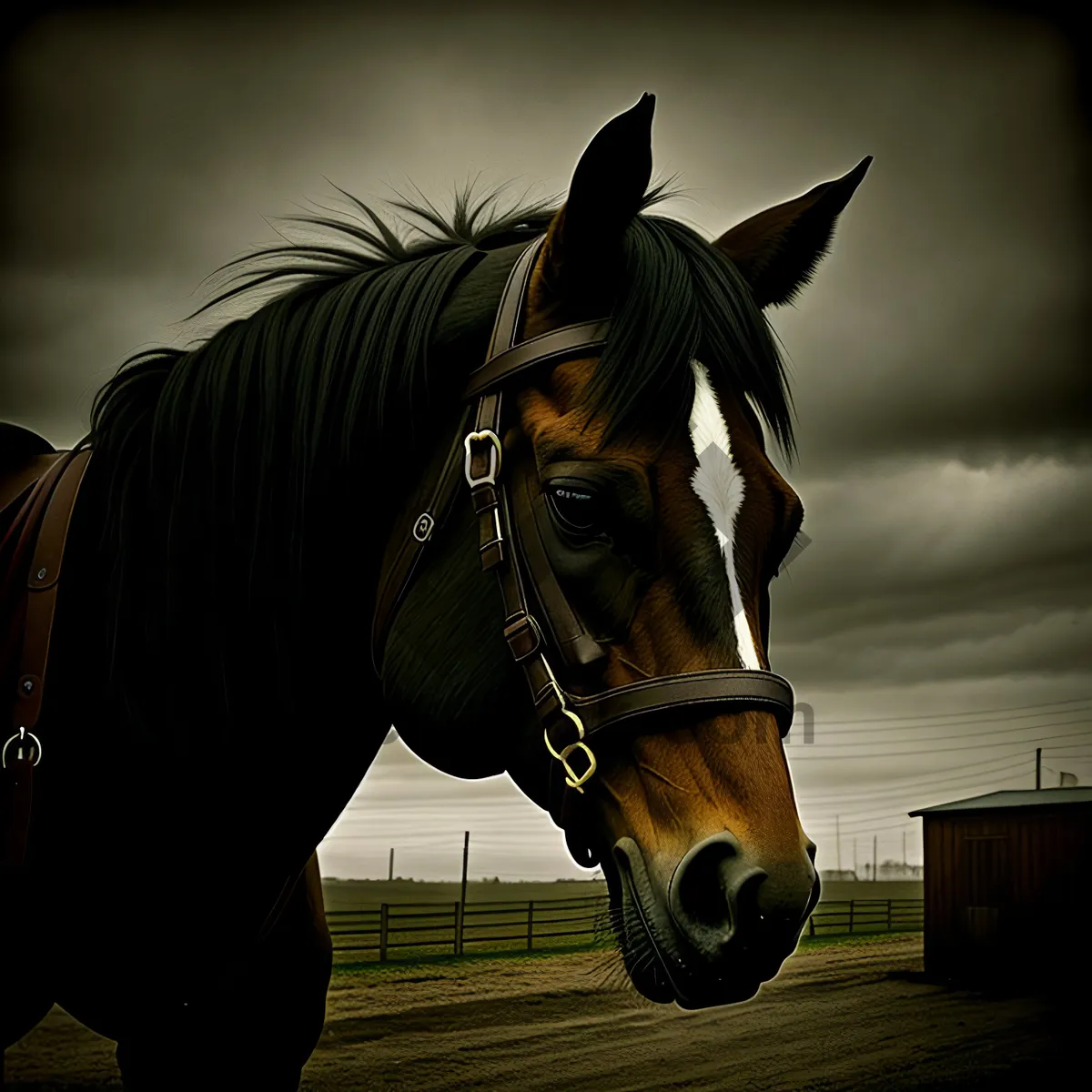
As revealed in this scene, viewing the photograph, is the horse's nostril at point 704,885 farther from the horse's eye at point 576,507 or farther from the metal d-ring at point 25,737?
the metal d-ring at point 25,737

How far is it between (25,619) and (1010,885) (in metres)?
22.3

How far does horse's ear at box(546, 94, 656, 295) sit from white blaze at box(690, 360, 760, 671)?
0.36 meters

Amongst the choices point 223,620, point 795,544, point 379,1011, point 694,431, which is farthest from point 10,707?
point 379,1011

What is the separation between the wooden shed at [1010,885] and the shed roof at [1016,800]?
0.02 meters

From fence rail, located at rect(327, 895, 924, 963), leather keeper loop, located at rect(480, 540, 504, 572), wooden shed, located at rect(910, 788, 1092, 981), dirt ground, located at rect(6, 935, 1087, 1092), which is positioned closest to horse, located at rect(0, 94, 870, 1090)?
leather keeper loop, located at rect(480, 540, 504, 572)

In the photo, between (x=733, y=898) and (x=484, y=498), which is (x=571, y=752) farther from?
(x=484, y=498)

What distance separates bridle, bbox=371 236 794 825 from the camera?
184 centimetres

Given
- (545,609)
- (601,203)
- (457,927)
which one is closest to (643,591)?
(545,609)

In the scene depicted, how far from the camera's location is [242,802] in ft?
8.16

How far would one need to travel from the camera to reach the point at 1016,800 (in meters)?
21.6

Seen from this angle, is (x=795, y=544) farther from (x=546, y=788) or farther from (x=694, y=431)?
(x=546, y=788)

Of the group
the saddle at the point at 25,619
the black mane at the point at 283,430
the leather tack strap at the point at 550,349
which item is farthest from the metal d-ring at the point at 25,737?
the leather tack strap at the point at 550,349

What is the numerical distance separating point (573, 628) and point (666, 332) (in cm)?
63

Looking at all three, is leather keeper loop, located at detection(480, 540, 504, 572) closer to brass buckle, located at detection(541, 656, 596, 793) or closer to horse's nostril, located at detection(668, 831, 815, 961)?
brass buckle, located at detection(541, 656, 596, 793)
